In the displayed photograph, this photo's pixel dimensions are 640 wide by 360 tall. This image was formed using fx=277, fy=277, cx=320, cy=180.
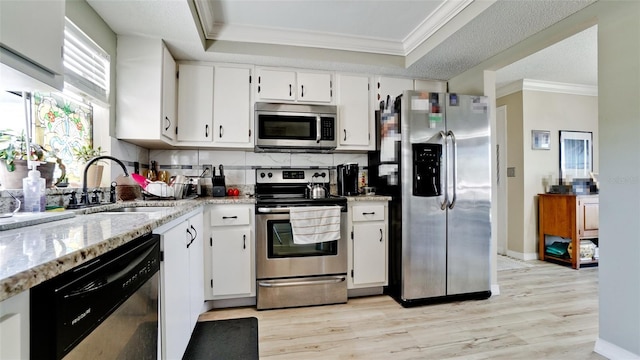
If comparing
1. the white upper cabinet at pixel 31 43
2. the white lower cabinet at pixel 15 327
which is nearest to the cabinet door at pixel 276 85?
the white upper cabinet at pixel 31 43

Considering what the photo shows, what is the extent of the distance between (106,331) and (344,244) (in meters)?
1.93

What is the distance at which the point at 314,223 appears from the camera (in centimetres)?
236

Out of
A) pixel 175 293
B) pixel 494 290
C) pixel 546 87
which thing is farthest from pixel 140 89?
pixel 546 87

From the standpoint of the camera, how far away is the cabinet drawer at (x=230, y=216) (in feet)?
7.63

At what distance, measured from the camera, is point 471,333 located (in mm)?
1993

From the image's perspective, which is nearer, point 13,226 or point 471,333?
point 13,226

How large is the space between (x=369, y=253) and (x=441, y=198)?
2.69 feet

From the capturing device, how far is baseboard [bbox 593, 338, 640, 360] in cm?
160

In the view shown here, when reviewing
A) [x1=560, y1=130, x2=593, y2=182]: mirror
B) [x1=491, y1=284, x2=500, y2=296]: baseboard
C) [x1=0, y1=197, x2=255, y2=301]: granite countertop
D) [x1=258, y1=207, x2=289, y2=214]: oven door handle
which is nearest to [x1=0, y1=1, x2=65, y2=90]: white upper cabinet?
[x1=0, y1=197, x2=255, y2=301]: granite countertop

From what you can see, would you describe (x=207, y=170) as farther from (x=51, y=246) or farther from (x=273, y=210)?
(x=51, y=246)

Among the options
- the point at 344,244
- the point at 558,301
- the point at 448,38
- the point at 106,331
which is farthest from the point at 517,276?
the point at 106,331

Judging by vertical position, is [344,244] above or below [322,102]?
below

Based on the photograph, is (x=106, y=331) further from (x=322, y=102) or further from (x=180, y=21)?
(x=322, y=102)

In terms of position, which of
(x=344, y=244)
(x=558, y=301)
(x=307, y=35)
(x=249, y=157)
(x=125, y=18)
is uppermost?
(x=307, y=35)
